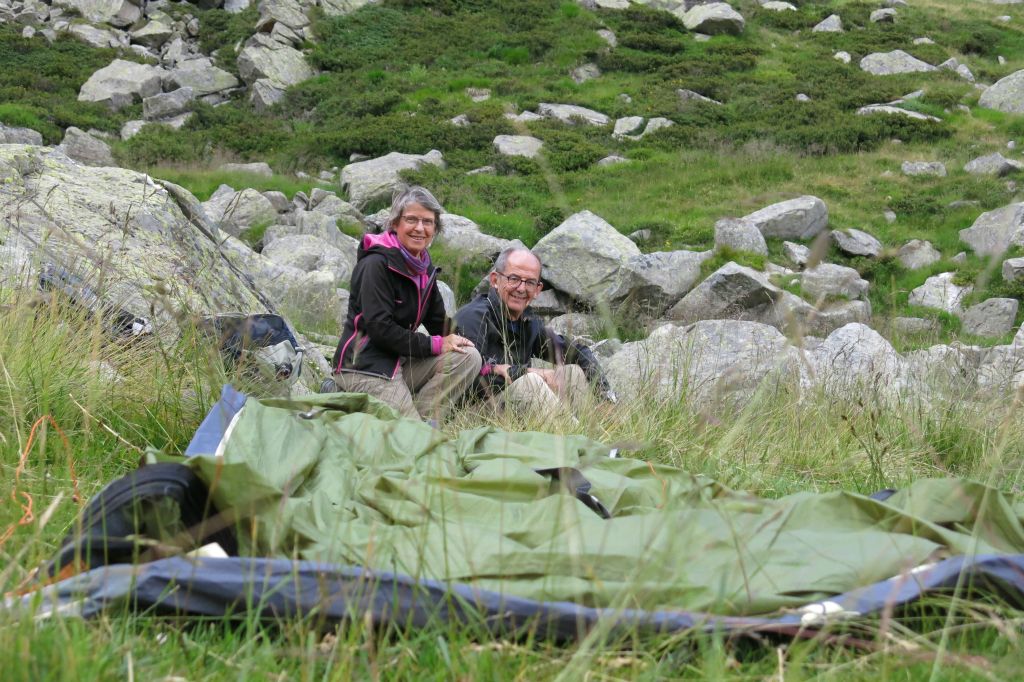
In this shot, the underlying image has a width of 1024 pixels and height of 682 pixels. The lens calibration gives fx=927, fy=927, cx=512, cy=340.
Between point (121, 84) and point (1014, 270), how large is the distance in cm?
1793

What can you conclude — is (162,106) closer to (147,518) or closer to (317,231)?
(317,231)

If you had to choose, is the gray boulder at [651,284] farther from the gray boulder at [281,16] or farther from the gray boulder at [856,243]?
the gray boulder at [281,16]

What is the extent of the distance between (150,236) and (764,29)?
22427mm

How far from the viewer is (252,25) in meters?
23.7

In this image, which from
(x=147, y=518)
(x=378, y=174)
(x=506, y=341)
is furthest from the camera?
(x=378, y=174)

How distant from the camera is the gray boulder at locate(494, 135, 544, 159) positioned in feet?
56.1

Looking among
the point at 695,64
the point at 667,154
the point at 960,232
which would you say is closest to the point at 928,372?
the point at 960,232

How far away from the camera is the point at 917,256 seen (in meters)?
12.7

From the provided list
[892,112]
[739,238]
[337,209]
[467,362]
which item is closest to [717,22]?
[892,112]

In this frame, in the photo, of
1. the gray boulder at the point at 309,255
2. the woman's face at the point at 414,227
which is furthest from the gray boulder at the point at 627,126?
the woman's face at the point at 414,227

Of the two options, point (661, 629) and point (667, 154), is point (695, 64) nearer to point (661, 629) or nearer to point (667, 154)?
point (667, 154)

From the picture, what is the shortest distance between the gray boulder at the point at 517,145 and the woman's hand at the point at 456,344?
1269 cm

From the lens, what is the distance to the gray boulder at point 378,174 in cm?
1535

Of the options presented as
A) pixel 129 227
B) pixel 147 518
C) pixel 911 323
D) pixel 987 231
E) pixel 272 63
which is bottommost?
pixel 911 323
